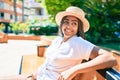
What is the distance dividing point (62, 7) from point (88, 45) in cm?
2090

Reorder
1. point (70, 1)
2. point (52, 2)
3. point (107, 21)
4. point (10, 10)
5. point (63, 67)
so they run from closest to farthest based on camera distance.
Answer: point (63, 67), point (107, 21), point (70, 1), point (52, 2), point (10, 10)

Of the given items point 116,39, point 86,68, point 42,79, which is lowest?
point 116,39

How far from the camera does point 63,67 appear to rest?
318 centimetres

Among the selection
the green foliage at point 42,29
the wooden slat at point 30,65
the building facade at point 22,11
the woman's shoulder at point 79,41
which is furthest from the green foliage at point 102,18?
the building facade at point 22,11

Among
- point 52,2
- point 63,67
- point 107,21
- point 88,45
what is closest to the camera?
point 88,45

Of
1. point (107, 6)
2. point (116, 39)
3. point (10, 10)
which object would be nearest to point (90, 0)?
Answer: point (107, 6)

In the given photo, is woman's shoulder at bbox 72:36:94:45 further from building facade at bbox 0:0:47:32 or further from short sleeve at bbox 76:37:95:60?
building facade at bbox 0:0:47:32

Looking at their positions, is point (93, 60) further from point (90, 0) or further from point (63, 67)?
point (90, 0)

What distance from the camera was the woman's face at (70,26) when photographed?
126 inches

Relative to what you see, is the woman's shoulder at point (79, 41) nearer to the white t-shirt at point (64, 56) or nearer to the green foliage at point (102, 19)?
the white t-shirt at point (64, 56)

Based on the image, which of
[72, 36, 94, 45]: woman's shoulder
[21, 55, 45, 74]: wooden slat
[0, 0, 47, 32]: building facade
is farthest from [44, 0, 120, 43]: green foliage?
[0, 0, 47, 32]: building facade

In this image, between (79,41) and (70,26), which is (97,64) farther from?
(70,26)

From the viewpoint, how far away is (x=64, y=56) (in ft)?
10.2

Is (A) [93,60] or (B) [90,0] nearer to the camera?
(A) [93,60]
